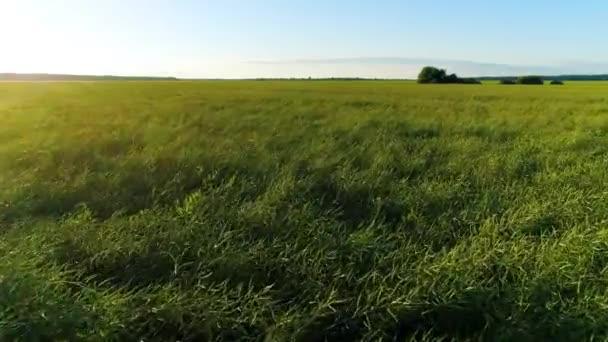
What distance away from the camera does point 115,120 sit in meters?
13.3

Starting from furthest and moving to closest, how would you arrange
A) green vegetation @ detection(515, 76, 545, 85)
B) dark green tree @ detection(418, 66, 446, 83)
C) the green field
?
dark green tree @ detection(418, 66, 446, 83), green vegetation @ detection(515, 76, 545, 85), the green field

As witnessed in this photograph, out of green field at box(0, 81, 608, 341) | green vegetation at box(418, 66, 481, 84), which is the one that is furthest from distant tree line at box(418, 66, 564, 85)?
green field at box(0, 81, 608, 341)

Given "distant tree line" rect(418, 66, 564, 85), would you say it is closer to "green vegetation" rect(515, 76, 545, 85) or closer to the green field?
"green vegetation" rect(515, 76, 545, 85)

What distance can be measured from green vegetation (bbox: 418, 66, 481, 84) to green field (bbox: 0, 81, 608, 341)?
55363mm

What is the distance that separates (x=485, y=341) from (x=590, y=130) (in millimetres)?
9623

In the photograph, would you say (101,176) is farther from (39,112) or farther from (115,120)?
(39,112)

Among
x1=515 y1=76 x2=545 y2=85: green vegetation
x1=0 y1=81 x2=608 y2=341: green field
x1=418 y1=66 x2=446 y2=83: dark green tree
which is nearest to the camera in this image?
x1=0 y1=81 x2=608 y2=341: green field

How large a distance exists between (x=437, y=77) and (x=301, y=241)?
61693mm

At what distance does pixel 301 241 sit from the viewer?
16.9 ft

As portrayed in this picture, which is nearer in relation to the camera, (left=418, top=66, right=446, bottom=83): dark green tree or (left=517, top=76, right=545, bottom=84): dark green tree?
(left=517, top=76, right=545, bottom=84): dark green tree

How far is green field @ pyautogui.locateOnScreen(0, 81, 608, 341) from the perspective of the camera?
384 cm

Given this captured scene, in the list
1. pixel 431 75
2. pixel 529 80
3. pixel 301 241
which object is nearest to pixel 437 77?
pixel 431 75

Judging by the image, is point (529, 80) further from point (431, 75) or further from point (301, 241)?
point (301, 241)

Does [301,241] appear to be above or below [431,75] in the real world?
below
